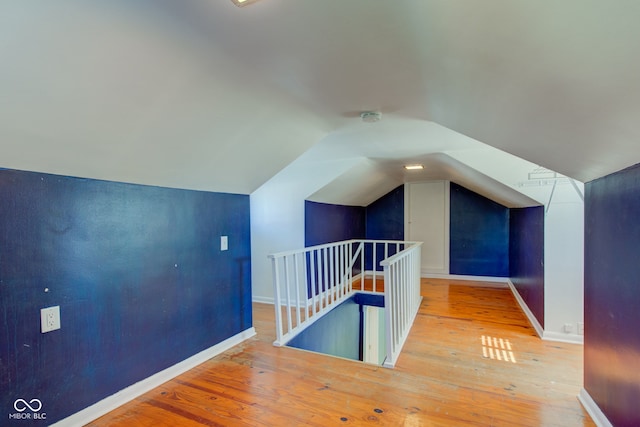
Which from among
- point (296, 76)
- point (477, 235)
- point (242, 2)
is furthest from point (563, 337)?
point (242, 2)

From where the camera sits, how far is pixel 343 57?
1.39m

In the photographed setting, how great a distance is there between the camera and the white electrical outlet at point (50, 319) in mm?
1680

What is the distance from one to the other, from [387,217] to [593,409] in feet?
16.6

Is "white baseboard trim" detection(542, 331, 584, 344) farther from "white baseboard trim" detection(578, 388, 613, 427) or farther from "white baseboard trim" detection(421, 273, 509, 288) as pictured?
"white baseboard trim" detection(421, 273, 509, 288)

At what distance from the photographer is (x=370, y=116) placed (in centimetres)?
219

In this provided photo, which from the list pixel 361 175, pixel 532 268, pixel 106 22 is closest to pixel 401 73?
pixel 106 22

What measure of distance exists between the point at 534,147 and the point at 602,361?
52.2 inches

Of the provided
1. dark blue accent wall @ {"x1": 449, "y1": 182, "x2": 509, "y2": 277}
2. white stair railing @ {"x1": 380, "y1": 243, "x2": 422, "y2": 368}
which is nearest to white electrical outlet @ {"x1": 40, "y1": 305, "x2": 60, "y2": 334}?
white stair railing @ {"x1": 380, "y1": 243, "x2": 422, "y2": 368}

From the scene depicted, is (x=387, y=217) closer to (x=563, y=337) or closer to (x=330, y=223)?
(x=330, y=223)

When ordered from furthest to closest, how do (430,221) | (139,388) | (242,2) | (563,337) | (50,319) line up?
(430,221)
(563,337)
(139,388)
(50,319)
(242,2)

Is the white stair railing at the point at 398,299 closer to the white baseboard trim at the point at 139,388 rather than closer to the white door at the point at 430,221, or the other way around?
the white baseboard trim at the point at 139,388

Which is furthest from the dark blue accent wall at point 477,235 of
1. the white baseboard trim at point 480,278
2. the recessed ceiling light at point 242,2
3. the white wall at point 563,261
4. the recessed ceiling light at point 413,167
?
the recessed ceiling light at point 242,2

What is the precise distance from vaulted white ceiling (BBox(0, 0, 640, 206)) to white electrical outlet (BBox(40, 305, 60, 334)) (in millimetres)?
791

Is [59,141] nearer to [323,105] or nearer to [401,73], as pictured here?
[323,105]
